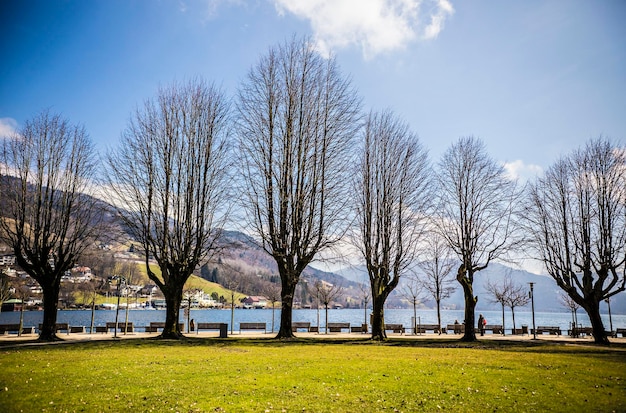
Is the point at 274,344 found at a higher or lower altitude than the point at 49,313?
lower

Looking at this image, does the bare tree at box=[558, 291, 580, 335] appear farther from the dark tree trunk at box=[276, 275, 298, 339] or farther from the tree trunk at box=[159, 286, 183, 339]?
the tree trunk at box=[159, 286, 183, 339]

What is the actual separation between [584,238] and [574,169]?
18.1 ft

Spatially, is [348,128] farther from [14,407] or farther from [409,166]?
[14,407]

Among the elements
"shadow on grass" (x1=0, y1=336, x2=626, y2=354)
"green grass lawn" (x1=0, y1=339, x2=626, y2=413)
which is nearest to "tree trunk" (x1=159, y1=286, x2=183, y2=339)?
"shadow on grass" (x1=0, y1=336, x2=626, y2=354)

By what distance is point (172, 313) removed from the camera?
88.5ft

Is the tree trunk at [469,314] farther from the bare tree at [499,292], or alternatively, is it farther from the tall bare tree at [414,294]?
the bare tree at [499,292]

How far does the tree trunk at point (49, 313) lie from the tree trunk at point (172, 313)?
670 centimetres

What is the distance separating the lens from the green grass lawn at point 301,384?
9.30 meters

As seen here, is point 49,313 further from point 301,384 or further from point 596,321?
point 596,321

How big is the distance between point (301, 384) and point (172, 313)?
18140 millimetres

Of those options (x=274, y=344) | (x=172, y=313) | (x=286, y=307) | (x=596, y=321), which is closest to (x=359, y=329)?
(x=286, y=307)

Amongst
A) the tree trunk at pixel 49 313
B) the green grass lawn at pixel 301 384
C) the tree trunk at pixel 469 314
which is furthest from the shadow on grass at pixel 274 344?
the green grass lawn at pixel 301 384

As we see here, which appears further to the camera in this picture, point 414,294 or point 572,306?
point 414,294

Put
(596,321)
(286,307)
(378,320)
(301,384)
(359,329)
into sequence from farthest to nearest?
(359,329)
(596,321)
(378,320)
(286,307)
(301,384)
